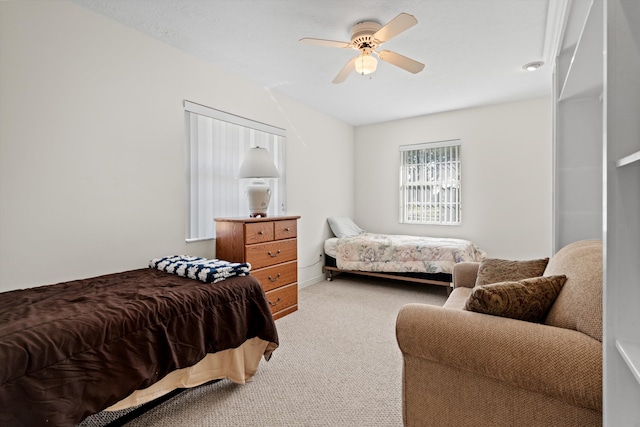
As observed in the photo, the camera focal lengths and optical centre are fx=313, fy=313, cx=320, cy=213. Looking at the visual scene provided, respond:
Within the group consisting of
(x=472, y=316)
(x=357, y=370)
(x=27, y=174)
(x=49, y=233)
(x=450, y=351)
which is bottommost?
(x=357, y=370)

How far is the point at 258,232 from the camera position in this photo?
9.64 ft

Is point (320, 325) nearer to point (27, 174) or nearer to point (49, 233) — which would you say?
point (49, 233)

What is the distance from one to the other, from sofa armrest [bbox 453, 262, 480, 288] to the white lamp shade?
1872 mm

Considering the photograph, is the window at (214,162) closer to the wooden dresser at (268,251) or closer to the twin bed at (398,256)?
the wooden dresser at (268,251)

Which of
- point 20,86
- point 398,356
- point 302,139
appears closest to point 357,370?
point 398,356

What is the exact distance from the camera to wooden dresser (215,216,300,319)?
9.33 ft

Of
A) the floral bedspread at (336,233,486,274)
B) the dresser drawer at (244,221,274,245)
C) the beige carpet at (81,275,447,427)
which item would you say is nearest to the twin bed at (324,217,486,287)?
the floral bedspread at (336,233,486,274)

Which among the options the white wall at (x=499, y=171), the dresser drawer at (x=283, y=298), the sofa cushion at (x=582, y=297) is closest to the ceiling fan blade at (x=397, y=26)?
the sofa cushion at (x=582, y=297)

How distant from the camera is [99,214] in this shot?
2264 mm

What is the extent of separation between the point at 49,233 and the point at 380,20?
2.72m

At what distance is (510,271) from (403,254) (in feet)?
7.10

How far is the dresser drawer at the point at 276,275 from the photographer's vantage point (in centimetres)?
299

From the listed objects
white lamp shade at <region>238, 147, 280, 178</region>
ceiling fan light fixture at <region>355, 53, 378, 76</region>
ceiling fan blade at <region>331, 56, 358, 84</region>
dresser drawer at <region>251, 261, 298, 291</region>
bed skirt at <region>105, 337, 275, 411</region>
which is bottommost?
bed skirt at <region>105, 337, 275, 411</region>

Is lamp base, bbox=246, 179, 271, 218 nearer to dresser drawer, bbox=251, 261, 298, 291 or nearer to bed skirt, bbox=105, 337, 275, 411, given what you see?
dresser drawer, bbox=251, 261, 298, 291
